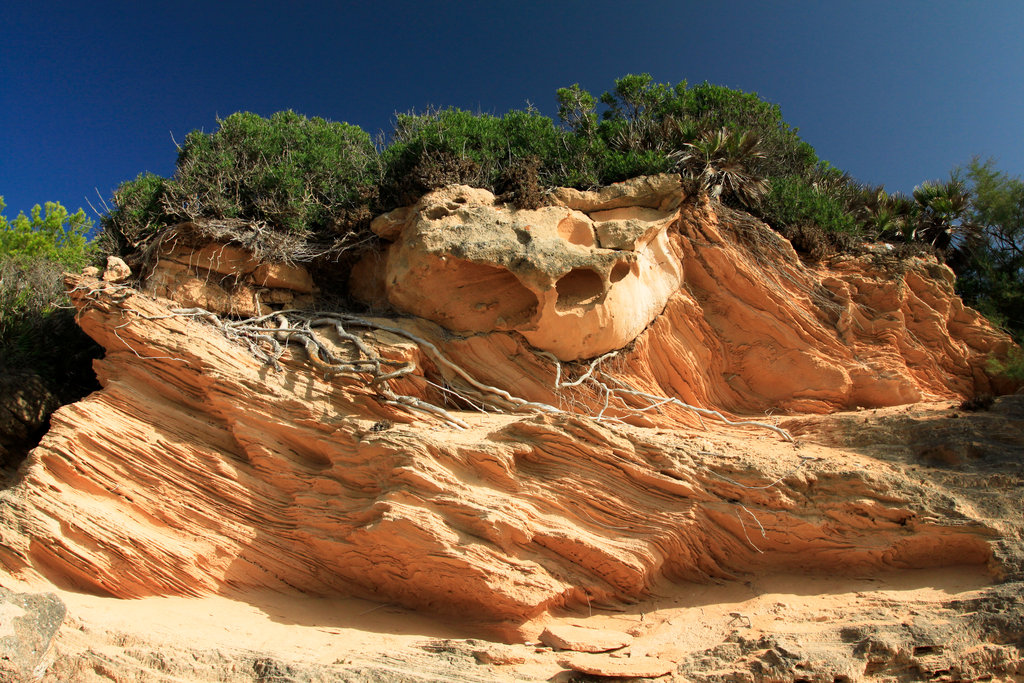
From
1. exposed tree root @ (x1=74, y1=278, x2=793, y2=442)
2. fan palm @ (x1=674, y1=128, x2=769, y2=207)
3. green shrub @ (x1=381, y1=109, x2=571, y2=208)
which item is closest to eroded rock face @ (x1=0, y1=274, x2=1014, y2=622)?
exposed tree root @ (x1=74, y1=278, x2=793, y2=442)

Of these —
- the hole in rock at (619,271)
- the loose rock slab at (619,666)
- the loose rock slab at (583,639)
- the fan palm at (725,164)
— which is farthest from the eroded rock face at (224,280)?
the fan palm at (725,164)

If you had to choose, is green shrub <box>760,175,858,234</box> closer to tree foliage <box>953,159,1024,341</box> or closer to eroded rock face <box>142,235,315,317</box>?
tree foliage <box>953,159,1024,341</box>

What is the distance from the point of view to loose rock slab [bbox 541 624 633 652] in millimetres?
5168

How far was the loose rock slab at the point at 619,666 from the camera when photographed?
473 cm

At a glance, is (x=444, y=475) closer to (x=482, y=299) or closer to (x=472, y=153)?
(x=482, y=299)

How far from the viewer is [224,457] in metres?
6.59

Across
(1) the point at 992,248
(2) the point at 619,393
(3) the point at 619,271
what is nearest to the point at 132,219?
(3) the point at 619,271

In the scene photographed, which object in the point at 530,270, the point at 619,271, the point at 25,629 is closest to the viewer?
the point at 25,629

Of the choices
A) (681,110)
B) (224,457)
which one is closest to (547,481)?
(224,457)

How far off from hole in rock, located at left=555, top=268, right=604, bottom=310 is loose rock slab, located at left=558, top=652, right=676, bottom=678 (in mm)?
4408

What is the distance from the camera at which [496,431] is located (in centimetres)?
666

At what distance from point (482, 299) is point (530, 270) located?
38.9 inches

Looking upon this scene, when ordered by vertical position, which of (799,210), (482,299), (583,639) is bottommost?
(583,639)

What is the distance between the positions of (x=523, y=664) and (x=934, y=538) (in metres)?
4.04
